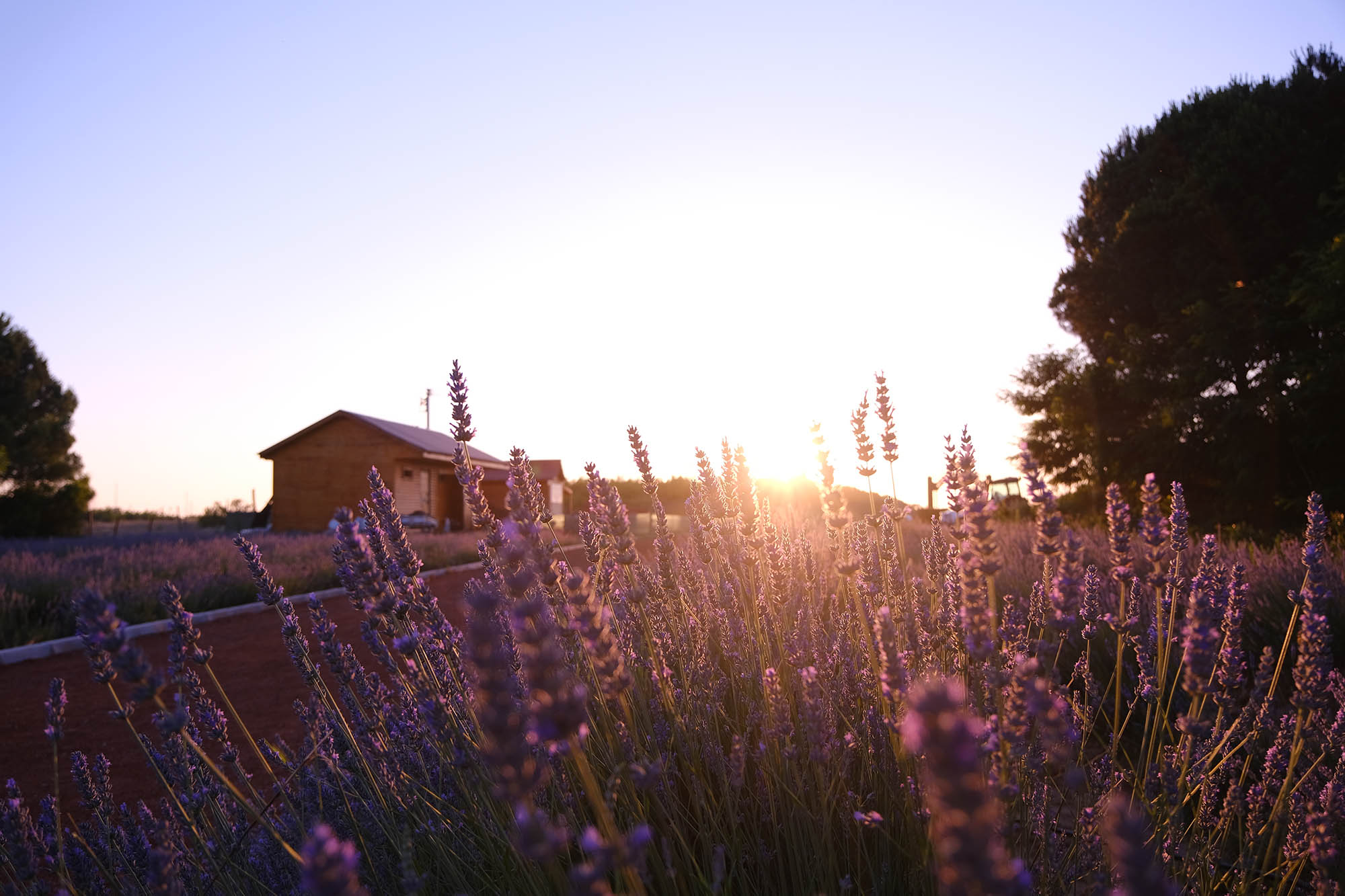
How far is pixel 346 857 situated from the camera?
789 millimetres

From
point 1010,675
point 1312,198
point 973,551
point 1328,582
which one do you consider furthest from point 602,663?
point 1312,198

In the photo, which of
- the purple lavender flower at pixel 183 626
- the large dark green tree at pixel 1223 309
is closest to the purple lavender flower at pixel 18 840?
the purple lavender flower at pixel 183 626

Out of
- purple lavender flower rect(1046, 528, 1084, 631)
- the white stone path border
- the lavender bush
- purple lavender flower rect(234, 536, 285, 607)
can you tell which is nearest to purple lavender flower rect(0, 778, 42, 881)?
the lavender bush

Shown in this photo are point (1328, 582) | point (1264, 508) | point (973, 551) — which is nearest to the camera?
point (973, 551)

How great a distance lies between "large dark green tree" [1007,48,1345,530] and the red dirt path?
41.3 ft

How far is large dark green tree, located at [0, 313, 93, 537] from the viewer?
24.1m

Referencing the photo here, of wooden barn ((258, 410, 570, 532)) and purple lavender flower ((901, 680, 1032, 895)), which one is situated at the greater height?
wooden barn ((258, 410, 570, 532))

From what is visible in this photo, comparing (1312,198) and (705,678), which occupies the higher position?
(1312,198)

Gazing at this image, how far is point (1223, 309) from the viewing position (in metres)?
12.8

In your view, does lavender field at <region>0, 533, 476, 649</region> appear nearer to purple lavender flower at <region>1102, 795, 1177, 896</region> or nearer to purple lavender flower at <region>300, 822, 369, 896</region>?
purple lavender flower at <region>300, 822, 369, 896</region>

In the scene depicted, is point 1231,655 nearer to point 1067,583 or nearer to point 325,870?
point 1067,583

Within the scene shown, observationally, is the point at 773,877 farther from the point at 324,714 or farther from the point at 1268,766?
the point at 324,714

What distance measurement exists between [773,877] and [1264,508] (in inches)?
548

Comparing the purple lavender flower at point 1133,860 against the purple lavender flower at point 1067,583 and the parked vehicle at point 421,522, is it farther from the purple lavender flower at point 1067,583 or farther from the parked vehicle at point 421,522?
the parked vehicle at point 421,522
